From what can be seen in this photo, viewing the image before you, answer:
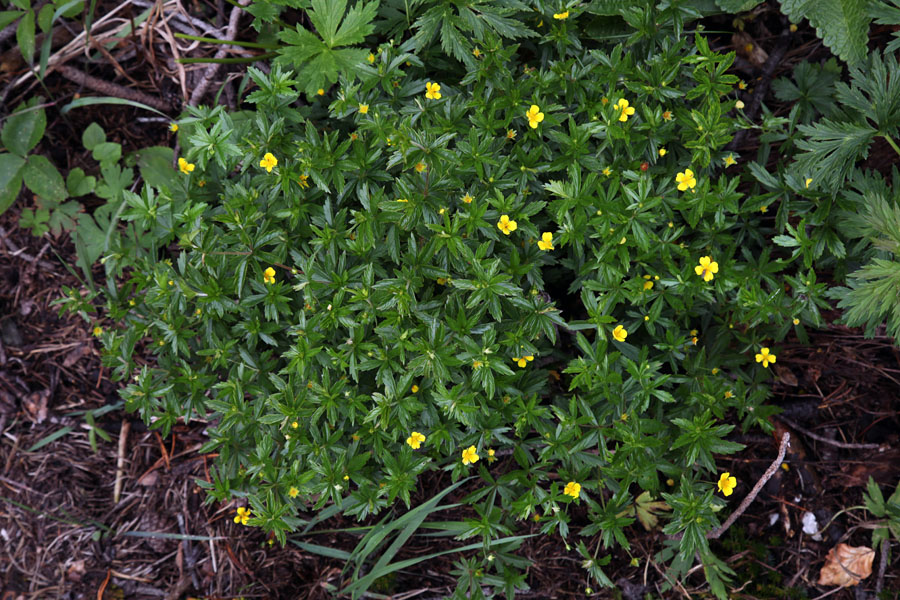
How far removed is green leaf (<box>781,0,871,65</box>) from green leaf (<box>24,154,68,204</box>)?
4338mm

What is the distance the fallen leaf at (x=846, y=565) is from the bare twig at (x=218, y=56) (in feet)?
14.3

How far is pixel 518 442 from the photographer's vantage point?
2.84 meters

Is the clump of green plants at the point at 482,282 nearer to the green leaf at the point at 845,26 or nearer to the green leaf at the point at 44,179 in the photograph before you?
the green leaf at the point at 845,26

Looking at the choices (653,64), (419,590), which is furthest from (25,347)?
(653,64)

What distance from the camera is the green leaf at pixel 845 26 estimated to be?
2666 millimetres

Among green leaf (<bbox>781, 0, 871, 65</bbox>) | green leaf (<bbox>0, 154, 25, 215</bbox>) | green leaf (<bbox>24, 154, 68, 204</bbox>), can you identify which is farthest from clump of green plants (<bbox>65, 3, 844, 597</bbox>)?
green leaf (<bbox>0, 154, 25, 215</bbox>)

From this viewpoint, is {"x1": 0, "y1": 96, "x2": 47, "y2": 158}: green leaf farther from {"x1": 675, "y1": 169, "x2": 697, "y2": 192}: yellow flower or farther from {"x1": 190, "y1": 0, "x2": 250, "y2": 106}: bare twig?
{"x1": 675, "y1": 169, "x2": 697, "y2": 192}: yellow flower

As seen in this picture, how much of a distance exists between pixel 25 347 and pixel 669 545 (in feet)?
13.8

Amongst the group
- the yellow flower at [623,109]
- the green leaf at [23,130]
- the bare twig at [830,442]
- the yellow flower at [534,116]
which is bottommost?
the bare twig at [830,442]

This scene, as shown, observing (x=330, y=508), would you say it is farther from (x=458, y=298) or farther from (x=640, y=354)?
(x=640, y=354)

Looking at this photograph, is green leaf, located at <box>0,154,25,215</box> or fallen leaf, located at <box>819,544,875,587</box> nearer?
fallen leaf, located at <box>819,544,875,587</box>

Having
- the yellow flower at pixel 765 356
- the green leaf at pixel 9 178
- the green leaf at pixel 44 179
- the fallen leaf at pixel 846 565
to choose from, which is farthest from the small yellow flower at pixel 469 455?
the green leaf at pixel 9 178

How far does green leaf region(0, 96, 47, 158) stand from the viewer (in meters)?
3.99

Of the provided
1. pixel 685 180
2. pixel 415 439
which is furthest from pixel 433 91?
pixel 415 439
